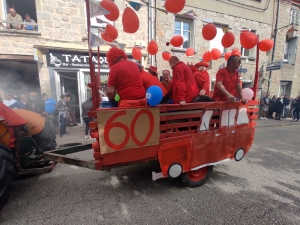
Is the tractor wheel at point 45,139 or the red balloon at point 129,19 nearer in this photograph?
the red balloon at point 129,19

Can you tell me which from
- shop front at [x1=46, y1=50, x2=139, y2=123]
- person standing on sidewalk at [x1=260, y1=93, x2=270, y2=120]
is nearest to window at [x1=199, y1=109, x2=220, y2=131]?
shop front at [x1=46, y1=50, x2=139, y2=123]

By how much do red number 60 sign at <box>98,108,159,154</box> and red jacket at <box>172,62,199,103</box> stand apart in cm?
51

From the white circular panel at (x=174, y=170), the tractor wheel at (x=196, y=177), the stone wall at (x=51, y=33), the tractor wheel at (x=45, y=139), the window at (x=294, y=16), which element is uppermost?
the window at (x=294, y=16)

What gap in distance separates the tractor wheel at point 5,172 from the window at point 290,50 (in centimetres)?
1612

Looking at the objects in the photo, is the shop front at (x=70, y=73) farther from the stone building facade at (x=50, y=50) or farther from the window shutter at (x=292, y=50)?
the window shutter at (x=292, y=50)

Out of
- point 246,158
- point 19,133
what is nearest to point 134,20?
point 19,133

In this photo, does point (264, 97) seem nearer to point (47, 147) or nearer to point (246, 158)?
point (246, 158)

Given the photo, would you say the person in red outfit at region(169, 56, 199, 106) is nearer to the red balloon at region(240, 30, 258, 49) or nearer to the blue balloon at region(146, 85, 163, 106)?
the blue balloon at region(146, 85, 163, 106)

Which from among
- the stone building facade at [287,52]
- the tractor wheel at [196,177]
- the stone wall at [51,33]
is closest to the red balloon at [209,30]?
the tractor wheel at [196,177]

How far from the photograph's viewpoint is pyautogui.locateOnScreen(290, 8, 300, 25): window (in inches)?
458

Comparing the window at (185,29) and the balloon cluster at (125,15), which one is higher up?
the window at (185,29)

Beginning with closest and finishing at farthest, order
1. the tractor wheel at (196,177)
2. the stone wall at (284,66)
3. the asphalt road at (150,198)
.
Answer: the asphalt road at (150,198) < the tractor wheel at (196,177) < the stone wall at (284,66)

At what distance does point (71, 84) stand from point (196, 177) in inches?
269

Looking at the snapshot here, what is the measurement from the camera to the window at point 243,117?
114 inches
